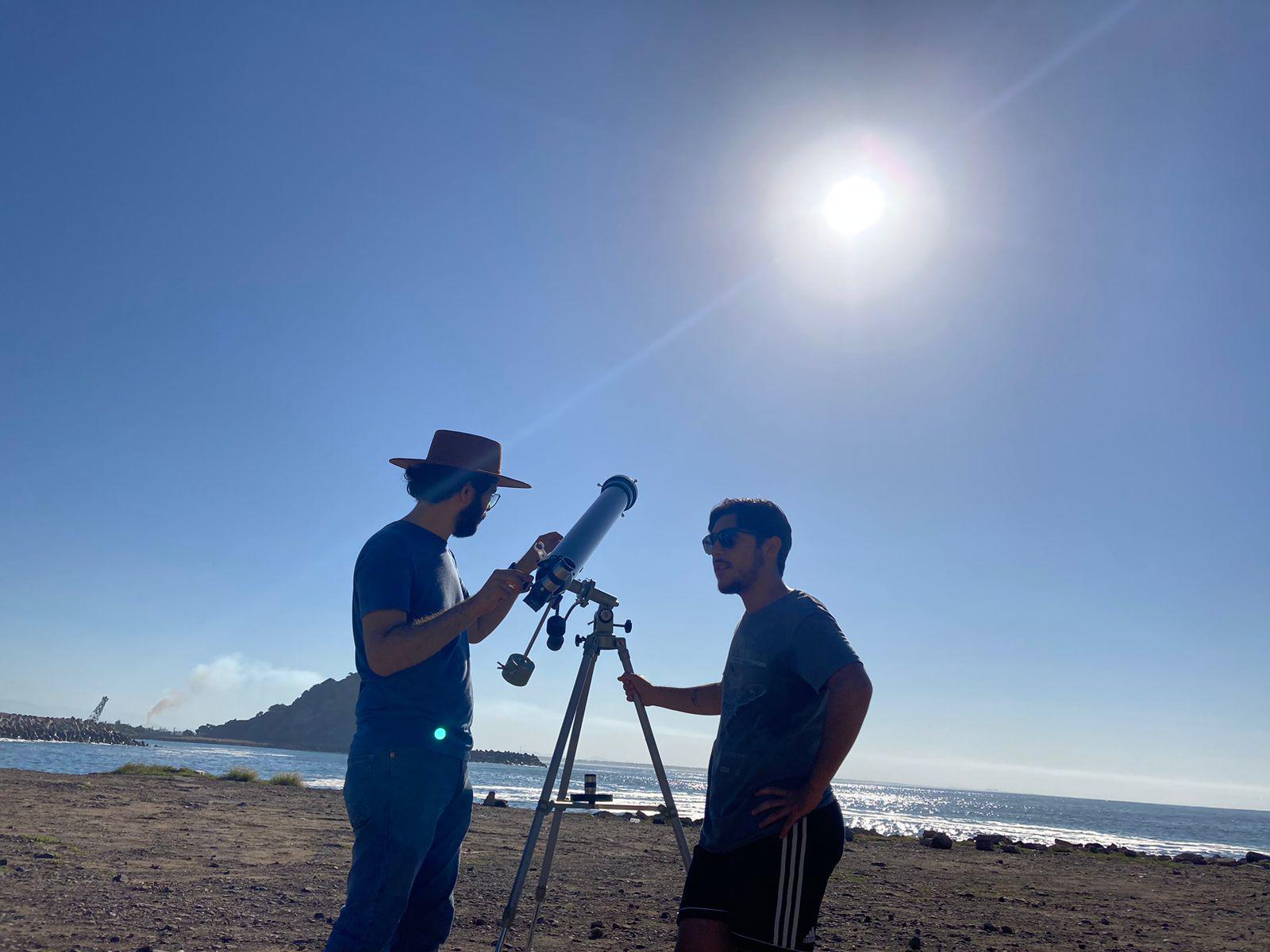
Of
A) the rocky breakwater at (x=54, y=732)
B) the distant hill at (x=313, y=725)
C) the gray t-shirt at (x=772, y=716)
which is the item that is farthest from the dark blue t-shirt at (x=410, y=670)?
the distant hill at (x=313, y=725)

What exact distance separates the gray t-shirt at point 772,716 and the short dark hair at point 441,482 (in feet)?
4.34

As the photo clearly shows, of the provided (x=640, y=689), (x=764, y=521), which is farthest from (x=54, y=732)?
(x=764, y=521)

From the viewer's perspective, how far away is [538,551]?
368 centimetres

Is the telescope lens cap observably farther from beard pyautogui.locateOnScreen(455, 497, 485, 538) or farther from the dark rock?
the dark rock

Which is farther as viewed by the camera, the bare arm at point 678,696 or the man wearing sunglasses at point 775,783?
the bare arm at point 678,696

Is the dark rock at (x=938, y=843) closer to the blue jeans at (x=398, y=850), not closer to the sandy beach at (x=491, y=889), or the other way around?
the sandy beach at (x=491, y=889)

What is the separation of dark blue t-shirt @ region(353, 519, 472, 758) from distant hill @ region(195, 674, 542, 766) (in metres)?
129

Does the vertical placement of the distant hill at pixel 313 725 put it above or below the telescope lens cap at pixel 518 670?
below

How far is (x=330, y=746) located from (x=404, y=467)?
132 m

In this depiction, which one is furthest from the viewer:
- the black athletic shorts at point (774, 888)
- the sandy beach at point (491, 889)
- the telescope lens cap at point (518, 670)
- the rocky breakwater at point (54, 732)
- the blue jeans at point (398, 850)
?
the rocky breakwater at point (54, 732)

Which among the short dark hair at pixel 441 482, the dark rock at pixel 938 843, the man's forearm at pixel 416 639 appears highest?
the short dark hair at pixel 441 482

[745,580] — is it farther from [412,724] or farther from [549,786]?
[549,786]

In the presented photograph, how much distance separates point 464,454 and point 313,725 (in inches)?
5679

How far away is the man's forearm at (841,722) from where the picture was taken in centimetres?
258
